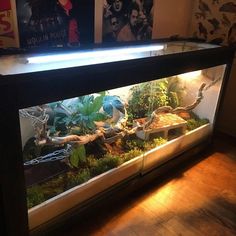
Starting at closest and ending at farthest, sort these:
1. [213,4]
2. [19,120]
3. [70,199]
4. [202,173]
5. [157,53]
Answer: [19,120] < [70,199] < [157,53] < [202,173] < [213,4]

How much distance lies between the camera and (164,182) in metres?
1.74

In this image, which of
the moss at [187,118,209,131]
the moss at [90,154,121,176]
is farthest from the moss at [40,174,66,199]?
the moss at [187,118,209,131]

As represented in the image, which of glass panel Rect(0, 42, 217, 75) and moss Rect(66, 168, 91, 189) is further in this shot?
moss Rect(66, 168, 91, 189)

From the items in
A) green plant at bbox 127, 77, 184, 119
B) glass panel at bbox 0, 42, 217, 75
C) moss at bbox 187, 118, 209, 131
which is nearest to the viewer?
glass panel at bbox 0, 42, 217, 75

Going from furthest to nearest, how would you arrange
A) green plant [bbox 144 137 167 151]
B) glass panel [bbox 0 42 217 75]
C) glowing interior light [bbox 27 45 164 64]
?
green plant [bbox 144 137 167 151]
glowing interior light [bbox 27 45 164 64]
glass panel [bbox 0 42 217 75]

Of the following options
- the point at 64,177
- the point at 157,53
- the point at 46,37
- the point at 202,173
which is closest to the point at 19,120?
the point at 64,177

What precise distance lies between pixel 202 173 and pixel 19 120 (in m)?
1.37

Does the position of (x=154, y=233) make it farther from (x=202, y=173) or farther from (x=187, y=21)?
(x=187, y=21)

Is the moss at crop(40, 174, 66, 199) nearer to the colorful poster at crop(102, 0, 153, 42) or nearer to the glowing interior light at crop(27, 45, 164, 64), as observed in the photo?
the glowing interior light at crop(27, 45, 164, 64)

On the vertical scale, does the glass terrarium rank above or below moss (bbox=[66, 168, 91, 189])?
above

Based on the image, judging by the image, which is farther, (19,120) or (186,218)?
(186,218)

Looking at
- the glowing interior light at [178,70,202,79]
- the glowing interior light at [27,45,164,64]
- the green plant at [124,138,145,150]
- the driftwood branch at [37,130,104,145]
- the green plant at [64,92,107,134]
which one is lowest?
the green plant at [124,138,145,150]

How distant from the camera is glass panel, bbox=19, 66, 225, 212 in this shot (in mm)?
1176

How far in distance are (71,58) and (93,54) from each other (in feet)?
0.46
